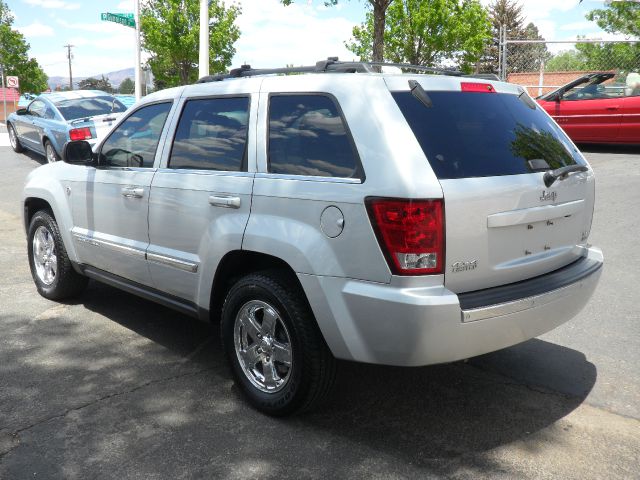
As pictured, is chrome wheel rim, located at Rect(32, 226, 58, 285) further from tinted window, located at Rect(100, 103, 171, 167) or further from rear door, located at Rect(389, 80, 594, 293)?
rear door, located at Rect(389, 80, 594, 293)

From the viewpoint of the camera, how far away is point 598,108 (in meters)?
13.3

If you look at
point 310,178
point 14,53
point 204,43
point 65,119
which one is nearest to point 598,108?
point 204,43

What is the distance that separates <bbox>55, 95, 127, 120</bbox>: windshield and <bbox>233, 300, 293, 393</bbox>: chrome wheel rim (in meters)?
10.7

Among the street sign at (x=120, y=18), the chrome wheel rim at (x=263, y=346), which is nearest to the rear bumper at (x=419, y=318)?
the chrome wheel rim at (x=263, y=346)

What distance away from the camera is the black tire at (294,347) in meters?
3.43

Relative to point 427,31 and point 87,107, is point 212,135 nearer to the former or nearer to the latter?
point 87,107

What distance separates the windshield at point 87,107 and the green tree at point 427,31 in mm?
18135

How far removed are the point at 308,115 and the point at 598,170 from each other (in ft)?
31.6

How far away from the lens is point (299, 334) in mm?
3432

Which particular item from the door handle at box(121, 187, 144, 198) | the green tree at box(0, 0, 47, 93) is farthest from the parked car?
the green tree at box(0, 0, 47, 93)

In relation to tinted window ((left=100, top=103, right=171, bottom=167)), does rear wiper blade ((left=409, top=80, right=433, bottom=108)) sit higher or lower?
higher

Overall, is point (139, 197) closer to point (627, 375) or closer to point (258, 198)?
point (258, 198)

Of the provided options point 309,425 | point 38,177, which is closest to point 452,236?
point 309,425

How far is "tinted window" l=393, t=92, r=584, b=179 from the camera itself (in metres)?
3.28
